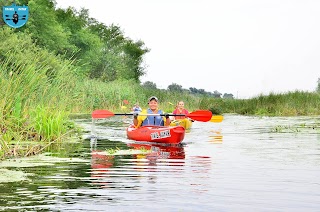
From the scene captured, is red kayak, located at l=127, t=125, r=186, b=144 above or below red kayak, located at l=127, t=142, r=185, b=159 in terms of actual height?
above

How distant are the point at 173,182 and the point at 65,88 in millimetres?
9085

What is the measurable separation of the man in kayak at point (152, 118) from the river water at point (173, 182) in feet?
10.6

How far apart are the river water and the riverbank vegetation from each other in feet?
3.91

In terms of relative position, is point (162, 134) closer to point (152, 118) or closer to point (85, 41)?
point (152, 118)

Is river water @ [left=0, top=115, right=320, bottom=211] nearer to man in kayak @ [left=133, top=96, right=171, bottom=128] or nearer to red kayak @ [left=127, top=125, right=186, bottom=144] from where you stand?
red kayak @ [left=127, top=125, right=186, bottom=144]

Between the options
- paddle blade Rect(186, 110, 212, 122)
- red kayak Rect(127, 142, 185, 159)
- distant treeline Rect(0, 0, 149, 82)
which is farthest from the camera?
distant treeline Rect(0, 0, 149, 82)

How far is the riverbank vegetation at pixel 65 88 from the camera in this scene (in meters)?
15.4

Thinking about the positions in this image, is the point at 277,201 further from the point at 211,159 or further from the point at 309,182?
the point at 211,159

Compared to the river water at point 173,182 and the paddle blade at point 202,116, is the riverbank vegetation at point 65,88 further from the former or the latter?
the paddle blade at point 202,116

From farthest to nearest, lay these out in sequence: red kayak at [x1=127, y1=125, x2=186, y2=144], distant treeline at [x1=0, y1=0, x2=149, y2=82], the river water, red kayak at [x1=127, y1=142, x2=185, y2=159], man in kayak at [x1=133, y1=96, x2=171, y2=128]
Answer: distant treeline at [x1=0, y1=0, x2=149, y2=82] → man in kayak at [x1=133, y1=96, x2=171, y2=128] → red kayak at [x1=127, y1=125, x2=186, y2=144] → red kayak at [x1=127, y1=142, x2=185, y2=159] → the river water

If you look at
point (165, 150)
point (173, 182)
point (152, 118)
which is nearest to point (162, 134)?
point (165, 150)

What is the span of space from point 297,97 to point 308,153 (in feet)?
92.8

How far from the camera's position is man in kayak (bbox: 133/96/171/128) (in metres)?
19.7

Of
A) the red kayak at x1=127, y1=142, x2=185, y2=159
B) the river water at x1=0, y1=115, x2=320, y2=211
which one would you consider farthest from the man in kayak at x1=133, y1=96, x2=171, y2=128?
the river water at x1=0, y1=115, x2=320, y2=211
